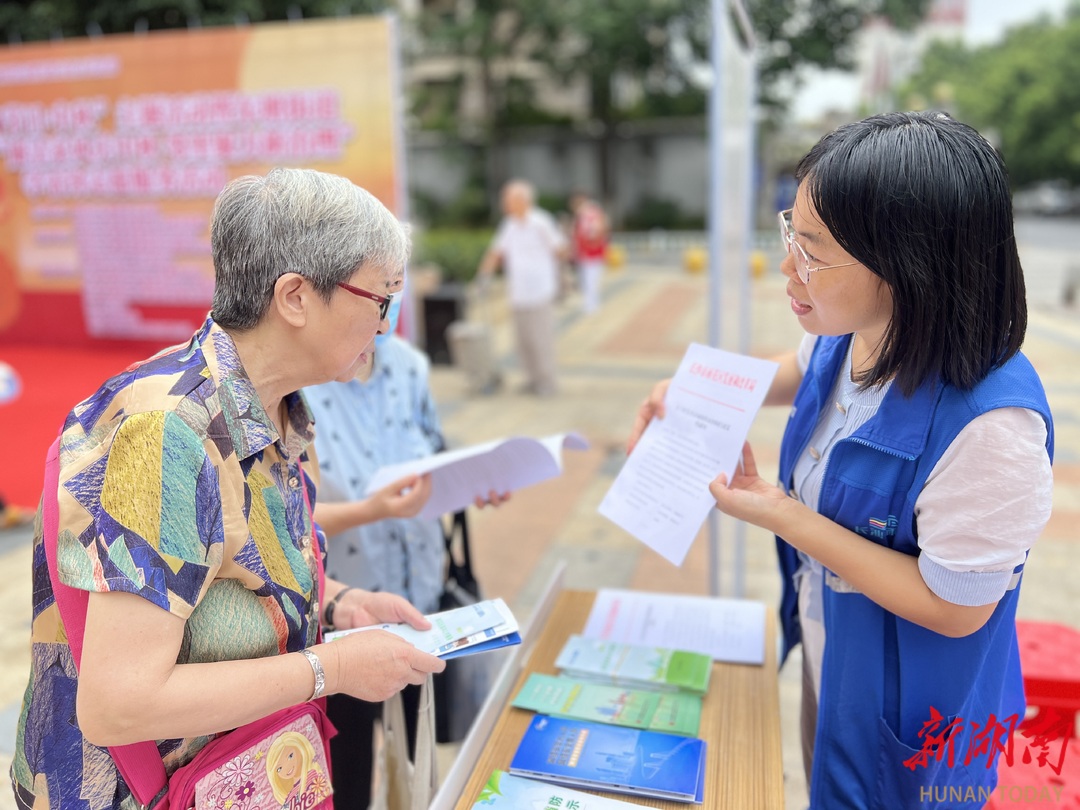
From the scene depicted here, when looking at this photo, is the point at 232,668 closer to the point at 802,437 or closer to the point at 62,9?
the point at 802,437

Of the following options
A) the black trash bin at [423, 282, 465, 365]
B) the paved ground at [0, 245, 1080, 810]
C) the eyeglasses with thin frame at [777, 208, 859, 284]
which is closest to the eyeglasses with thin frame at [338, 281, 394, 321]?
the eyeglasses with thin frame at [777, 208, 859, 284]

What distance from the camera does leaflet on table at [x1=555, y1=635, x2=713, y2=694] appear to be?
5.23 feet

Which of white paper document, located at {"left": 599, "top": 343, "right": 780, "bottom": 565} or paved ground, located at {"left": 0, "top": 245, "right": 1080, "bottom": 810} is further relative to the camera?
paved ground, located at {"left": 0, "top": 245, "right": 1080, "bottom": 810}

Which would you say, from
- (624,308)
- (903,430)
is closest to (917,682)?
(903,430)

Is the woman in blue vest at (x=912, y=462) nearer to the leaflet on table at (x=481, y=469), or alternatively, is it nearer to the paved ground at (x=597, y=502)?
the leaflet on table at (x=481, y=469)

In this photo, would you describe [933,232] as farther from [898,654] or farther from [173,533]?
[173,533]

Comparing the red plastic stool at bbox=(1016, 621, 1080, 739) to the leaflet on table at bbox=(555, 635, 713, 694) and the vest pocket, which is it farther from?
the leaflet on table at bbox=(555, 635, 713, 694)

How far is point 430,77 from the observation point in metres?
28.2

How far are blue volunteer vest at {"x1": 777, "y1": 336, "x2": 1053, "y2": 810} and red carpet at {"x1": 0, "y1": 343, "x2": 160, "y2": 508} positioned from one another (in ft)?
16.6

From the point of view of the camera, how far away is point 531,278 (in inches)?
282

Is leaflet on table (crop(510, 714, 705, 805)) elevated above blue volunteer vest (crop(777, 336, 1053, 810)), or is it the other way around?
blue volunteer vest (crop(777, 336, 1053, 810))

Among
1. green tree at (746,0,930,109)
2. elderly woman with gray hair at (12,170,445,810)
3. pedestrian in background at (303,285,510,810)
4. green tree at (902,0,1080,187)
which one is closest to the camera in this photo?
elderly woman with gray hair at (12,170,445,810)

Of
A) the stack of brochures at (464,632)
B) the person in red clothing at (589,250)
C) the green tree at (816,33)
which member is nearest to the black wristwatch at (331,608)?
the stack of brochures at (464,632)

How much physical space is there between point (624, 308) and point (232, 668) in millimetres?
11994
